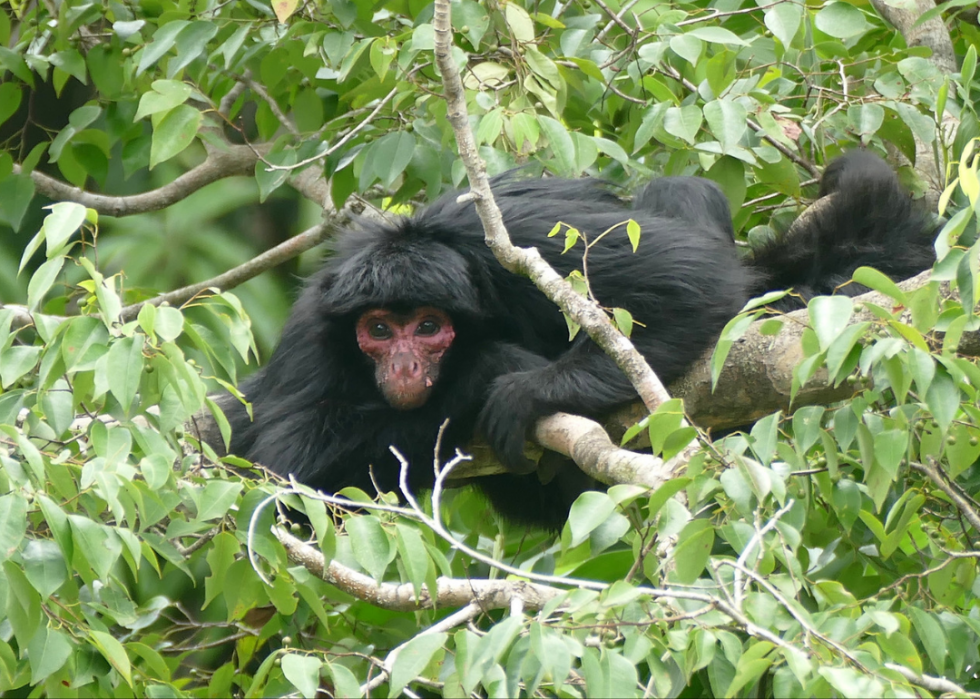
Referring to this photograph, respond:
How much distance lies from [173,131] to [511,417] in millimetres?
1260

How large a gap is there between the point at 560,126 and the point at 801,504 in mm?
1193

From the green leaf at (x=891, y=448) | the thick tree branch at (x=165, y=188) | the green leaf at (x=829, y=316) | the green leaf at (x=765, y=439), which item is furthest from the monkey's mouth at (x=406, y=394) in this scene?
the green leaf at (x=829, y=316)

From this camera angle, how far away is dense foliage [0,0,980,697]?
170 cm

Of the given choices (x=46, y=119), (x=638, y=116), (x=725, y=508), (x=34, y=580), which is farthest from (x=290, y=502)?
(x=46, y=119)

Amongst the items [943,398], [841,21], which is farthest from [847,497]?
[841,21]

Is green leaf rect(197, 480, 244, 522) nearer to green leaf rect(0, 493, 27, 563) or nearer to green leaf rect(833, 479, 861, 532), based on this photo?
green leaf rect(0, 493, 27, 563)

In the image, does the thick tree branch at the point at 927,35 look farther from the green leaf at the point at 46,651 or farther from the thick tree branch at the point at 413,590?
the green leaf at the point at 46,651

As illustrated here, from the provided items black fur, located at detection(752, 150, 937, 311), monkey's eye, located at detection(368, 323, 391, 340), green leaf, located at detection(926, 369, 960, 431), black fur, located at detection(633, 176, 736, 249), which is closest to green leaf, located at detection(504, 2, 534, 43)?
black fur, located at detection(633, 176, 736, 249)

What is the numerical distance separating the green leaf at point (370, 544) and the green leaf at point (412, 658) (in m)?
0.30

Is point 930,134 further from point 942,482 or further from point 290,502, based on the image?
point 290,502

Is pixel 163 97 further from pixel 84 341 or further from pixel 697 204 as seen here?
pixel 697 204

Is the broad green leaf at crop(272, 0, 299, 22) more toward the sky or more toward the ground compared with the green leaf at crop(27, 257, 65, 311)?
more toward the sky

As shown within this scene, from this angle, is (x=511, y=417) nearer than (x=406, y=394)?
Yes

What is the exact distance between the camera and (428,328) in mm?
3646
